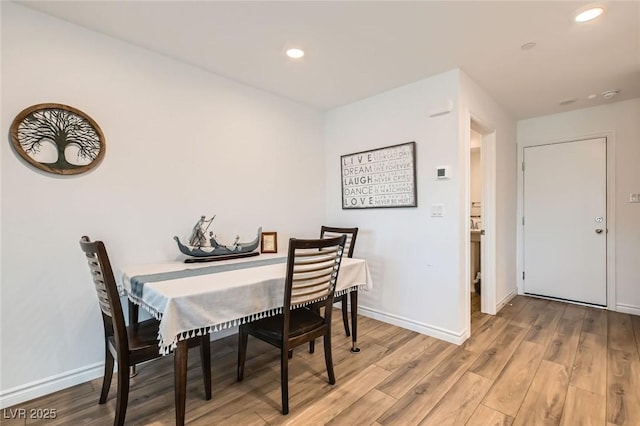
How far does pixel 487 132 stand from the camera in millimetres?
3303

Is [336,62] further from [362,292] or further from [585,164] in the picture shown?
[585,164]

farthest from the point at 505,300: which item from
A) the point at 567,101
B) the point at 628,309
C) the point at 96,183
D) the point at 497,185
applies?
the point at 96,183

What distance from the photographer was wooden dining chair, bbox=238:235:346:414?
66.0 inches

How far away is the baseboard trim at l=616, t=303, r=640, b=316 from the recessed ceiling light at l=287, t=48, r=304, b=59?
171 inches

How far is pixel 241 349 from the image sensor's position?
6.56ft

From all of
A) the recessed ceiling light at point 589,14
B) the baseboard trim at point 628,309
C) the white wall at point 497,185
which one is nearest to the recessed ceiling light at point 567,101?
the white wall at point 497,185

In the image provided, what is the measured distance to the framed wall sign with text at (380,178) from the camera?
290cm

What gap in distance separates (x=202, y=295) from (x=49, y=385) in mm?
1360

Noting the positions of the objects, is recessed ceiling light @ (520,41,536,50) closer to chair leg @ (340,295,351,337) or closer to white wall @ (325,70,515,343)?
white wall @ (325,70,515,343)

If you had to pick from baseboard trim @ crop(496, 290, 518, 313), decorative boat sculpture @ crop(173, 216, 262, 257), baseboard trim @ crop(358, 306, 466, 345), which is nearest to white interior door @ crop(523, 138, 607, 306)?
baseboard trim @ crop(496, 290, 518, 313)

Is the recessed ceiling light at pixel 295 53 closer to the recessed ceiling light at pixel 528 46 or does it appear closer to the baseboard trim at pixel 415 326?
the recessed ceiling light at pixel 528 46

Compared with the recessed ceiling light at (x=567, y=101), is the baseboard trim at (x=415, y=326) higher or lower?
lower

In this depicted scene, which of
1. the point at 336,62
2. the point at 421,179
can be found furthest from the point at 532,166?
the point at 336,62

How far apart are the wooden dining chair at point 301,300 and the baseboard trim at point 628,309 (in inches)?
142
